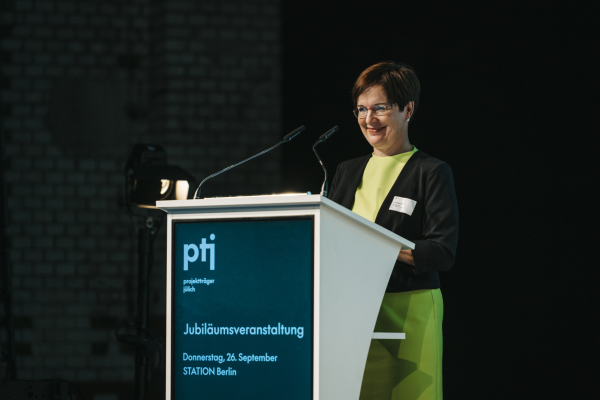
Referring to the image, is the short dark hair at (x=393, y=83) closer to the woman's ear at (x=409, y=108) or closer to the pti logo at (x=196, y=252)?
the woman's ear at (x=409, y=108)

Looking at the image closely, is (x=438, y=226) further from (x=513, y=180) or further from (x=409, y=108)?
(x=513, y=180)

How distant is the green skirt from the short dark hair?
1.99 feet

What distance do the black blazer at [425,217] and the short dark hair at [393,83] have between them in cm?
20

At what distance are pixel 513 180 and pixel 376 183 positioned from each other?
1.26m

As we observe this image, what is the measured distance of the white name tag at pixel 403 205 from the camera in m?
1.81

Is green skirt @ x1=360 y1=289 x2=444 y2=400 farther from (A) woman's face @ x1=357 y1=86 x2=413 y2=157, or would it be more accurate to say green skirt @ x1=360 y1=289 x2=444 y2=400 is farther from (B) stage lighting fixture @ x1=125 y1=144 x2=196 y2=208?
(B) stage lighting fixture @ x1=125 y1=144 x2=196 y2=208

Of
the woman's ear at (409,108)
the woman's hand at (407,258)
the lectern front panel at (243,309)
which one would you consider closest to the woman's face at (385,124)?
the woman's ear at (409,108)

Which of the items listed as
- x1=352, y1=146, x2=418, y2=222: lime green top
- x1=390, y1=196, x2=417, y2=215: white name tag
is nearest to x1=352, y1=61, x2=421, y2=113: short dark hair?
x1=352, y1=146, x2=418, y2=222: lime green top

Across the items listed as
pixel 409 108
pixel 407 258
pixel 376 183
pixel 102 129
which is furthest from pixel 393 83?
pixel 102 129

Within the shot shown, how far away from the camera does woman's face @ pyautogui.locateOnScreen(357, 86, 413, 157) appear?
1.93m

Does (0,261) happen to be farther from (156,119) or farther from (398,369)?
(398,369)

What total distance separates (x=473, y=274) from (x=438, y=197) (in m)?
1.29

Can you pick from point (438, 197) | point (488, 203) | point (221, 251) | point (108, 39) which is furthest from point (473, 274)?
point (108, 39)

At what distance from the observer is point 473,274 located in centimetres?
296
